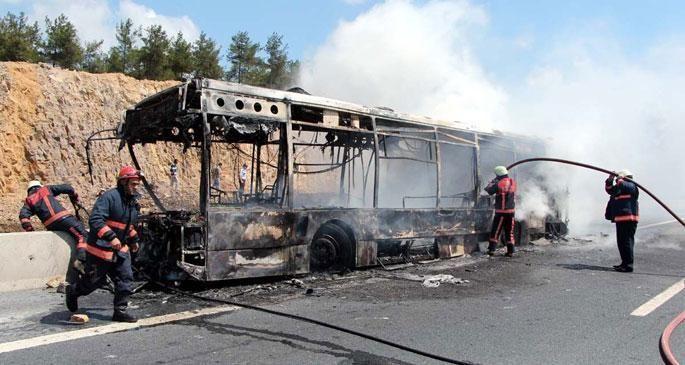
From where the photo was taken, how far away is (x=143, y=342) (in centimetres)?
461

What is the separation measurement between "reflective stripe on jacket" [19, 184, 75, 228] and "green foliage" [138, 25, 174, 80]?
2512cm

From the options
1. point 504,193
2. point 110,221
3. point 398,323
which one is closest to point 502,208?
point 504,193

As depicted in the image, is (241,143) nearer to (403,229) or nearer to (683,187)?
(403,229)

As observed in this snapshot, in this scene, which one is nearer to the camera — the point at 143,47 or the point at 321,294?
the point at 321,294

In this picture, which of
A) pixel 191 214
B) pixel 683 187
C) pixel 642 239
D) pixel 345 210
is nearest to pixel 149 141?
pixel 191 214

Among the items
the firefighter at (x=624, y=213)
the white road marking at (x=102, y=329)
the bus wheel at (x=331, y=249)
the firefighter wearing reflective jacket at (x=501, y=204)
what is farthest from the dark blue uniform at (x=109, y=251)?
the firefighter at (x=624, y=213)

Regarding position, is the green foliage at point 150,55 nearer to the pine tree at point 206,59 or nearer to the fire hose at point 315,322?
the pine tree at point 206,59

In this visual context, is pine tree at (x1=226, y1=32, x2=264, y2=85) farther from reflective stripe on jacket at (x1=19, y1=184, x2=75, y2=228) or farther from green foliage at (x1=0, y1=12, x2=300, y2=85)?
reflective stripe on jacket at (x1=19, y1=184, x2=75, y2=228)

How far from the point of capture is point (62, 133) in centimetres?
2184

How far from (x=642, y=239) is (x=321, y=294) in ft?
38.2

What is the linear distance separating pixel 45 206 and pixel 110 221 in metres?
2.29

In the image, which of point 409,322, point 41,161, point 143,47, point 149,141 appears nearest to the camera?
point 409,322

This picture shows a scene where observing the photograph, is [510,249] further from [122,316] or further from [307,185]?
[122,316]

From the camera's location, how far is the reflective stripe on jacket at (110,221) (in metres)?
5.23
